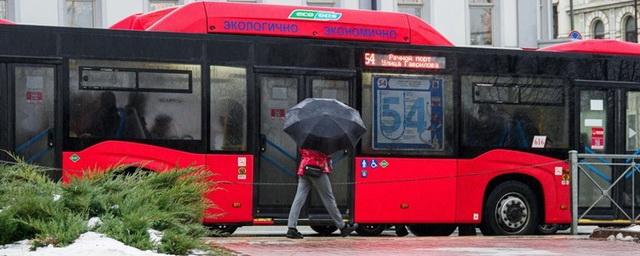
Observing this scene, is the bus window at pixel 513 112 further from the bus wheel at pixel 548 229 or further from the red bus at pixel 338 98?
the bus wheel at pixel 548 229

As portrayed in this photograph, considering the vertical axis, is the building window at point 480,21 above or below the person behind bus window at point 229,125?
above

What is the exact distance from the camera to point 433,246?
1341 cm

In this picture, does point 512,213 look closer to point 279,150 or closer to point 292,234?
point 279,150

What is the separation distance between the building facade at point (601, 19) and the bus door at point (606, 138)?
64.2 metres

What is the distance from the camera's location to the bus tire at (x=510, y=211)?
17297mm

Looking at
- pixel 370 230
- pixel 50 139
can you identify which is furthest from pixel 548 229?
pixel 50 139

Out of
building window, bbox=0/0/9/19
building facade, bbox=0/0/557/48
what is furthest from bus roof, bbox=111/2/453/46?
building facade, bbox=0/0/557/48

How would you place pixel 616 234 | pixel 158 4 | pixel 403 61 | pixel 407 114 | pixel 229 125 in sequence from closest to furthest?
pixel 616 234 → pixel 229 125 → pixel 407 114 → pixel 403 61 → pixel 158 4

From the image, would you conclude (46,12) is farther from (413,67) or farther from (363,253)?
(363,253)

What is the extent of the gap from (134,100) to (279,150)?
212cm

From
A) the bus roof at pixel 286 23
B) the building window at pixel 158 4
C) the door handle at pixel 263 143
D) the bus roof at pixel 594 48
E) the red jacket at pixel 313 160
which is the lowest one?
the red jacket at pixel 313 160

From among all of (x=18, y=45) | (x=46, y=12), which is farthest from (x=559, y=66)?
(x=46, y=12)

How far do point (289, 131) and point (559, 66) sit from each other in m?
5.17

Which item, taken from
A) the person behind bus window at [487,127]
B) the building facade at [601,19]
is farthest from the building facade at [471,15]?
the building facade at [601,19]
